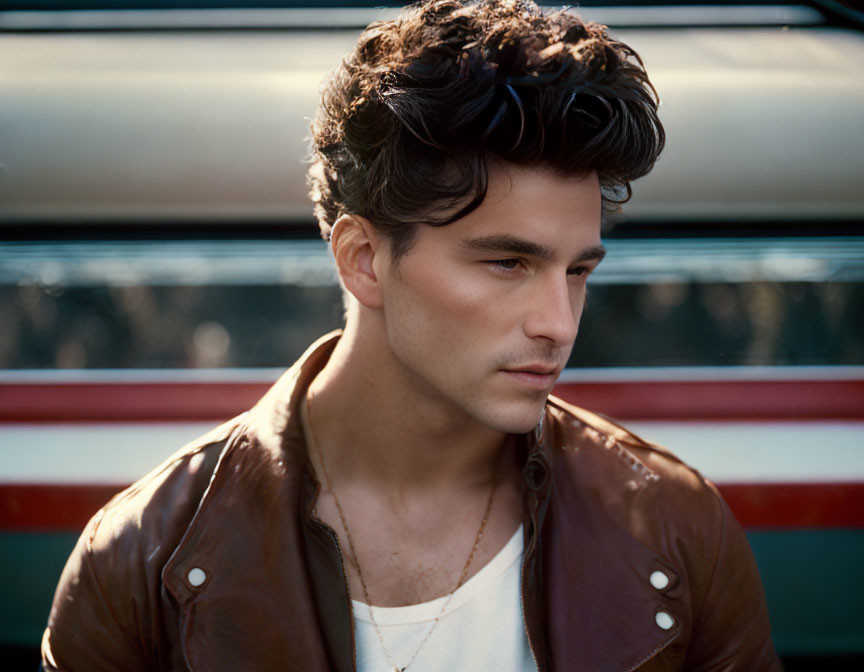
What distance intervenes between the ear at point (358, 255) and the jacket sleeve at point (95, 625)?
2.25 feet

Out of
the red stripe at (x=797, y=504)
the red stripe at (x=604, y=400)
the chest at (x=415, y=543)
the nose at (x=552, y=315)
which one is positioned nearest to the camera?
the nose at (x=552, y=315)

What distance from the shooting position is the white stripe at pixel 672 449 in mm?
1817

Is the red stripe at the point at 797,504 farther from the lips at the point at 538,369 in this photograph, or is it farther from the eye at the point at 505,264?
the eye at the point at 505,264

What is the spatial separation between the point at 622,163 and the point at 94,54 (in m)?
1.35

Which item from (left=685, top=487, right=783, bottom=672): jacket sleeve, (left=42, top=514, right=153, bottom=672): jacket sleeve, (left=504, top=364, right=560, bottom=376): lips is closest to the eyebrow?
(left=504, top=364, right=560, bottom=376): lips

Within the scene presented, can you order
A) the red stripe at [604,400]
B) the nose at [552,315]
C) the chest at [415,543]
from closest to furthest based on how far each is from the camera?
the nose at [552,315] < the chest at [415,543] < the red stripe at [604,400]

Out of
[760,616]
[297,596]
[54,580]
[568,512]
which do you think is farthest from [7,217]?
[760,616]

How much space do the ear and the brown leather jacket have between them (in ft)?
0.86

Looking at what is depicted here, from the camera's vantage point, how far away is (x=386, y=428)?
5.34ft

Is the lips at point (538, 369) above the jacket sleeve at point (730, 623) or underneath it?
above

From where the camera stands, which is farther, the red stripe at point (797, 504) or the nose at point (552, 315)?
the red stripe at point (797, 504)

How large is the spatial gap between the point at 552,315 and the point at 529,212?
191mm

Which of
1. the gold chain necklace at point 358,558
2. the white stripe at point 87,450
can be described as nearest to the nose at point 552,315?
the gold chain necklace at point 358,558

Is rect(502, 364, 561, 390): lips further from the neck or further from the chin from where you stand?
the neck
